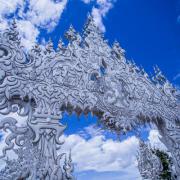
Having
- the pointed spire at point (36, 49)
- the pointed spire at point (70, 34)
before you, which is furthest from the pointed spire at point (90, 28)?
the pointed spire at point (36, 49)

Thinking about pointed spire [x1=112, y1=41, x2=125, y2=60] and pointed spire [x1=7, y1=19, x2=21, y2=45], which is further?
pointed spire [x1=112, y1=41, x2=125, y2=60]

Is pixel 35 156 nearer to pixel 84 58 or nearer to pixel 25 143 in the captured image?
pixel 25 143

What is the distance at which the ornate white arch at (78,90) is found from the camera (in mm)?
3764

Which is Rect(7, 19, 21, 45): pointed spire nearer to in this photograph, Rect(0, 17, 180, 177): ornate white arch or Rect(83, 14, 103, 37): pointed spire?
Rect(0, 17, 180, 177): ornate white arch

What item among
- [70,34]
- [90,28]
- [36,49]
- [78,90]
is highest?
[90,28]

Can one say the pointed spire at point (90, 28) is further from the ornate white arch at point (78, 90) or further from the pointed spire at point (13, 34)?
the pointed spire at point (13, 34)

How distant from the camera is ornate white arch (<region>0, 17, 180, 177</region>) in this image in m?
3.76

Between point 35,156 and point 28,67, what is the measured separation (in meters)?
1.63

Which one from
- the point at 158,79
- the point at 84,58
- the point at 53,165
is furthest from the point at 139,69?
the point at 53,165

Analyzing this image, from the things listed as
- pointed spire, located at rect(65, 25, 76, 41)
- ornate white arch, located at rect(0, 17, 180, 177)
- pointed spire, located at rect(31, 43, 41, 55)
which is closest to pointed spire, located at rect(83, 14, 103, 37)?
ornate white arch, located at rect(0, 17, 180, 177)

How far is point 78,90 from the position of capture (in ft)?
14.8

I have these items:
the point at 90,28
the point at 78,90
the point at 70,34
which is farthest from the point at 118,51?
the point at 78,90

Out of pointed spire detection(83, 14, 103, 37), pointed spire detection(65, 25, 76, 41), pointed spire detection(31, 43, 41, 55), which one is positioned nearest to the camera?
pointed spire detection(31, 43, 41, 55)

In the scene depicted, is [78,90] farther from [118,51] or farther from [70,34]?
[118,51]
